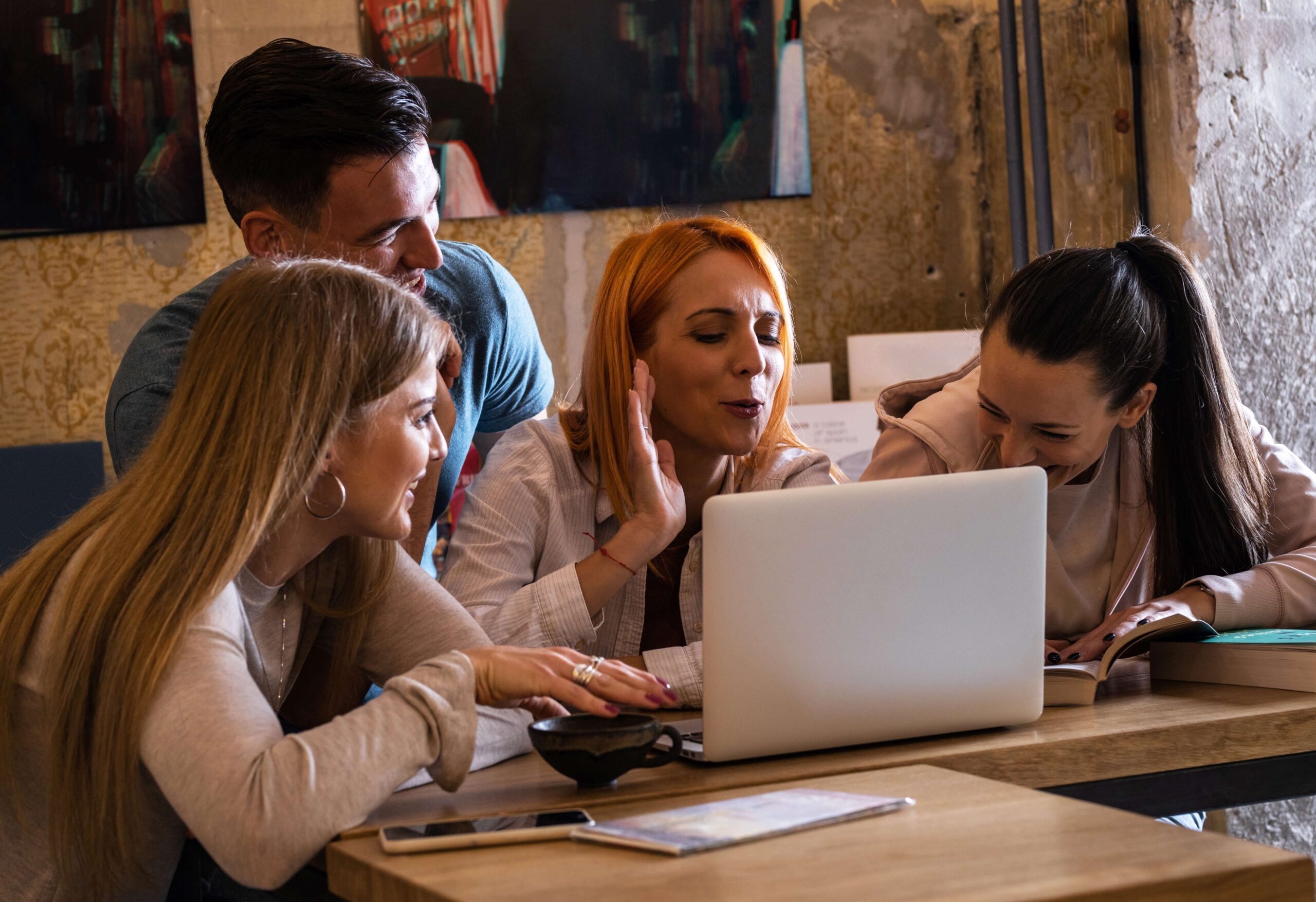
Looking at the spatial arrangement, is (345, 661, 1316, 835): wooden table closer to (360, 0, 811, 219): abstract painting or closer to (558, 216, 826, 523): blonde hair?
(558, 216, 826, 523): blonde hair

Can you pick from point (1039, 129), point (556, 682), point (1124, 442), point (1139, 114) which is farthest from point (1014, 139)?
point (556, 682)

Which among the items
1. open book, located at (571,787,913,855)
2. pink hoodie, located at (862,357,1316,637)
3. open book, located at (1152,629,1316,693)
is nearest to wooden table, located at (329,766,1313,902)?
open book, located at (571,787,913,855)

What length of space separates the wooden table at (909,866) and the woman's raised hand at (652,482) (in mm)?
812

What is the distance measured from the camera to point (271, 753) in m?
1.02

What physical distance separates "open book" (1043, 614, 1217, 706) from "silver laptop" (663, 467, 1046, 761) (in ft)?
0.59

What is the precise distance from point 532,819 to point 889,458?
1.14 meters

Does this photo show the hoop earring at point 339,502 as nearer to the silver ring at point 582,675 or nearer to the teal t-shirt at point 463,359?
the silver ring at point 582,675

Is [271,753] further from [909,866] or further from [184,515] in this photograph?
[909,866]

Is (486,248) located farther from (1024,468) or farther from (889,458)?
(1024,468)

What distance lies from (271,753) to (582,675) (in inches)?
12.2

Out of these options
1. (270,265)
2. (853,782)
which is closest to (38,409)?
(270,265)

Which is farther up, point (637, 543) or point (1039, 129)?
point (1039, 129)

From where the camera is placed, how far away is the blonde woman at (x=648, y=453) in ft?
5.86

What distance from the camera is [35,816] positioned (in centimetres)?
123
